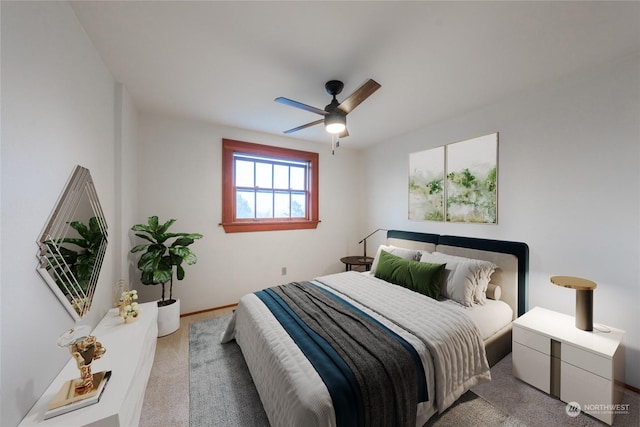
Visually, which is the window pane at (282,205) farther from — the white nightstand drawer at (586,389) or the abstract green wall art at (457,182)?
the white nightstand drawer at (586,389)

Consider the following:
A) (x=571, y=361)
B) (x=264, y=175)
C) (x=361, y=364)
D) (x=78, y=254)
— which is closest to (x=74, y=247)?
(x=78, y=254)

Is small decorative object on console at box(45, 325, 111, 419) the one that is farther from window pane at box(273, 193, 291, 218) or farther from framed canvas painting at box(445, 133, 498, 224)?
framed canvas painting at box(445, 133, 498, 224)

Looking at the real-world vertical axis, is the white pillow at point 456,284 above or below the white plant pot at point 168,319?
Answer: above

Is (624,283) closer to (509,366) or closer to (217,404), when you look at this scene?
(509,366)

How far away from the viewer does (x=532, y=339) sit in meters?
1.87

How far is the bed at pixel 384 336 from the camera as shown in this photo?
1.24m

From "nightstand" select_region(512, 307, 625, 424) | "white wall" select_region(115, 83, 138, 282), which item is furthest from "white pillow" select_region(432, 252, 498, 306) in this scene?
"white wall" select_region(115, 83, 138, 282)

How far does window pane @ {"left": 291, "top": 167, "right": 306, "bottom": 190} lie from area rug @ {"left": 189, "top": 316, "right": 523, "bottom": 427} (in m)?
2.53

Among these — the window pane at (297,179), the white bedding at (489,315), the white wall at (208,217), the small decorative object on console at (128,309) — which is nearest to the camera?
the small decorative object on console at (128,309)

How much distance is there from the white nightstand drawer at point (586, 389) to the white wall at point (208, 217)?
3.03 meters

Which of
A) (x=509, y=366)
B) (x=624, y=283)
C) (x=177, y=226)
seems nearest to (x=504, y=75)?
(x=624, y=283)

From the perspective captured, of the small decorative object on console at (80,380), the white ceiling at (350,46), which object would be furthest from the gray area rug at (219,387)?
the white ceiling at (350,46)

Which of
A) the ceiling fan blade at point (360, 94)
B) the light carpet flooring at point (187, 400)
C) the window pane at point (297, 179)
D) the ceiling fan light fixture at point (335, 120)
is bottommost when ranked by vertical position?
the light carpet flooring at point (187, 400)

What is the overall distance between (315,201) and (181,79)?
2481 millimetres
